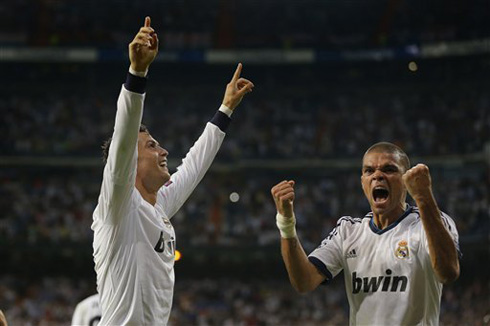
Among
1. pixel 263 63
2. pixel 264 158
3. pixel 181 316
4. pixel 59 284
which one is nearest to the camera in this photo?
pixel 181 316

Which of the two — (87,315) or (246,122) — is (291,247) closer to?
(87,315)

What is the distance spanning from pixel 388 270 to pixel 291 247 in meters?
0.68

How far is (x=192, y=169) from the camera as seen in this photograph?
622 centimetres

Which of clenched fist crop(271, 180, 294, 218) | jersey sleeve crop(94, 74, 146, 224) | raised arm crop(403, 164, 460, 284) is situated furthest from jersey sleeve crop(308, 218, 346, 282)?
jersey sleeve crop(94, 74, 146, 224)

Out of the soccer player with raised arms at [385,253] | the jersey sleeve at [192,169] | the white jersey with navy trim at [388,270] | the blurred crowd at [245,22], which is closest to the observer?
the soccer player with raised arms at [385,253]

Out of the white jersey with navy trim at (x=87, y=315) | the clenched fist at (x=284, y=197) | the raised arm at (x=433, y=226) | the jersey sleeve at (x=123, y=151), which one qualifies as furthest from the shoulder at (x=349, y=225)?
the white jersey with navy trim at (x=87, y=315)

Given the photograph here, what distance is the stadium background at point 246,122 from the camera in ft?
87.0

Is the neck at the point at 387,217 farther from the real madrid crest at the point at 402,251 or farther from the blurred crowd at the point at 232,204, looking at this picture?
the blurred crowd at the point at 232,204

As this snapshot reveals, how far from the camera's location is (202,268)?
27.8 m

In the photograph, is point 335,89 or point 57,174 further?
point 335,89

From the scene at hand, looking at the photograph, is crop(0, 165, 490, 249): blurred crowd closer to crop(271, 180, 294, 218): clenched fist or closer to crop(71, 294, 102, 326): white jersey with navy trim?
crop(71, 294, 102, 326): white jersey with navy trim

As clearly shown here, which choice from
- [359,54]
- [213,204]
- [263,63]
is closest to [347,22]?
[359,54]

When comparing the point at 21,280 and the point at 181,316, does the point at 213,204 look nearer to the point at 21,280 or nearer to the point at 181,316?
the point at 181,316

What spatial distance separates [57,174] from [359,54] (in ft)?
43.2
